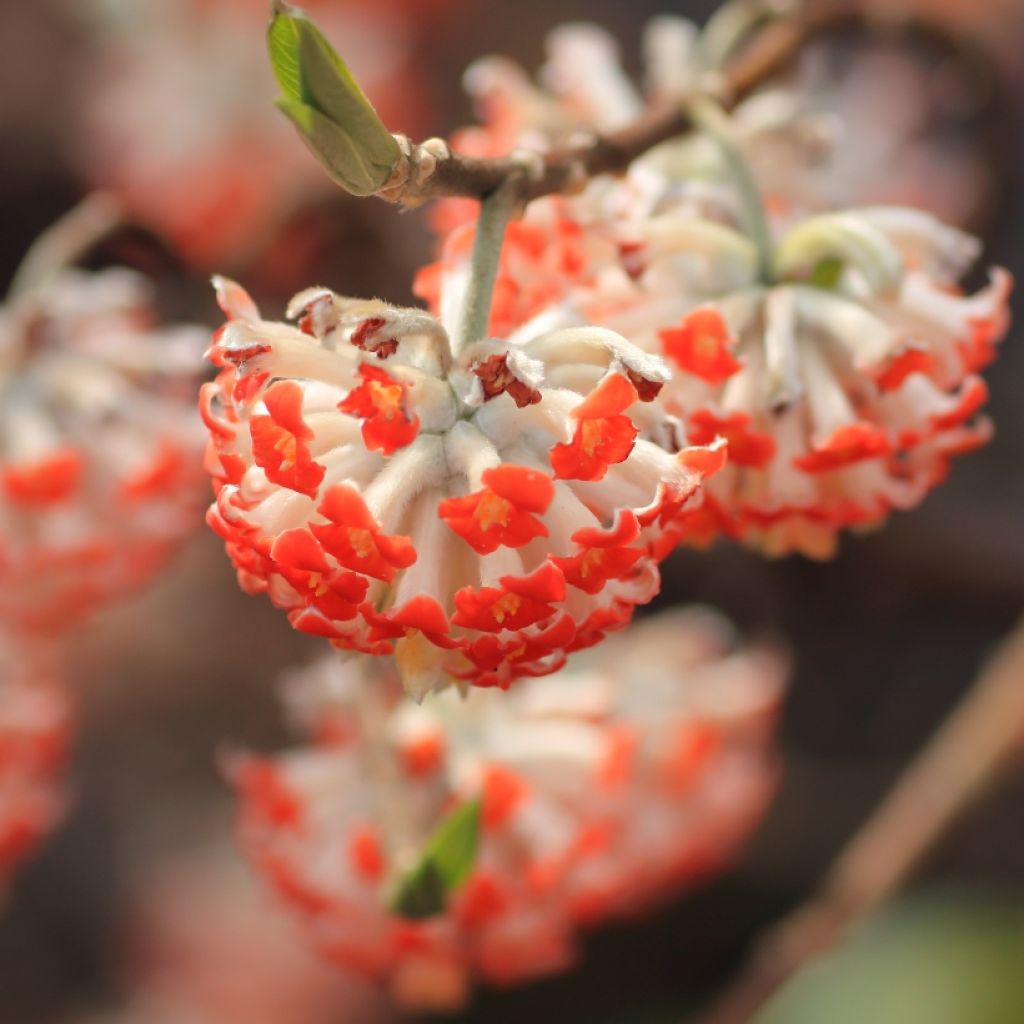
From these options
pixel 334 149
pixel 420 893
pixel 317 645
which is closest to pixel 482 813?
pixel 420 893

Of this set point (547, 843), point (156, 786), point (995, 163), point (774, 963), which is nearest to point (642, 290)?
point (547, 843)

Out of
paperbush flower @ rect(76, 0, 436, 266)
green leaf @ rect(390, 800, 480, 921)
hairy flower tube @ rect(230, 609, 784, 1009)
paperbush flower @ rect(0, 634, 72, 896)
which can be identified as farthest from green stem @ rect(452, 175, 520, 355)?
paperbush flower @ rect(76, 0, 436, 266)

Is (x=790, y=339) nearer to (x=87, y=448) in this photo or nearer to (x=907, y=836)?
(x=87, y=448)

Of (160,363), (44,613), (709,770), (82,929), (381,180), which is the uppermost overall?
(381,180)

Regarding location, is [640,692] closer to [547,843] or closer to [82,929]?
[547,843]

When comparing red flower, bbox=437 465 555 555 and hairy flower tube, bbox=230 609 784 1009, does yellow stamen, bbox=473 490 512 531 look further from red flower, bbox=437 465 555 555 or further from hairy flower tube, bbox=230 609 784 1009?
hairy flower tube, bbox=230 609 784 1009

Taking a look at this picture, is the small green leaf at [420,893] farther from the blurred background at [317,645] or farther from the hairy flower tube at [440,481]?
the blurred background at [317,645]
